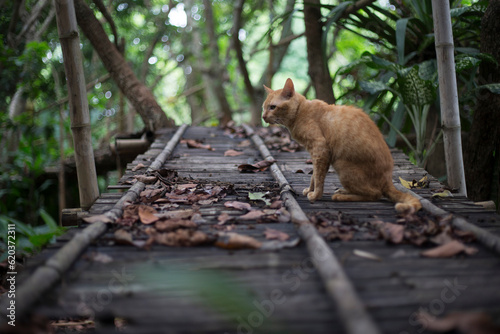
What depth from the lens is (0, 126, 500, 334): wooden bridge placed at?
5.40 feet

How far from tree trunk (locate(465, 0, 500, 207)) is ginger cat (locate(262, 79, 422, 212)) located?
2.67 meters

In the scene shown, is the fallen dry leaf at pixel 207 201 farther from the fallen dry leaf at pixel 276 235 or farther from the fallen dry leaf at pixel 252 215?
the fallen dry leaf at pixel 276 235

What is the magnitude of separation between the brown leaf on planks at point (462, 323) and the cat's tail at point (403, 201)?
1.42m

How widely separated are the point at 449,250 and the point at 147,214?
6.12 ft

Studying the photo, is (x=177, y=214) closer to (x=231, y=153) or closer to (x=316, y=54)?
(x=231, y=153)

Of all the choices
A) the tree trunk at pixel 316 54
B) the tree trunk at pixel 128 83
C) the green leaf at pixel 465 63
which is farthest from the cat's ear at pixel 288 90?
the tree trunk at pixel 128 83

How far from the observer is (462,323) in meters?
1.51

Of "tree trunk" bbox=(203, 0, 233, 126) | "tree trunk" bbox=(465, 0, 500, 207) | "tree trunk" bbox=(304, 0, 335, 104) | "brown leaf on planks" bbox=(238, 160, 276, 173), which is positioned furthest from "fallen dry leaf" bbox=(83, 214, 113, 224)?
"tree trunk" bbox=(203, 0, 233, 126)

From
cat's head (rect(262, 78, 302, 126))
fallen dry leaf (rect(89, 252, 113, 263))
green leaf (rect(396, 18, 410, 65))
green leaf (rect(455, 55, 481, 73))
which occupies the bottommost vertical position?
fallen dry leaf (rect(89, 252, 113, 263))

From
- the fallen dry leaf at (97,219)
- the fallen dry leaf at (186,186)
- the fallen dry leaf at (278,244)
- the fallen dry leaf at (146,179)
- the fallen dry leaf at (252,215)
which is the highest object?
the fallen dry leaf at (146,179)

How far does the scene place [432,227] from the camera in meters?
2.51

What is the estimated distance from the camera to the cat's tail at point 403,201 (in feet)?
9.77

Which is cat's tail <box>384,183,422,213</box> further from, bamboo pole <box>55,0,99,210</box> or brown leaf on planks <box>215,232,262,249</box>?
bamboo pole <box>55,0,99,210</box>

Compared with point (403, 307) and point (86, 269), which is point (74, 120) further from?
point (403, 307)
